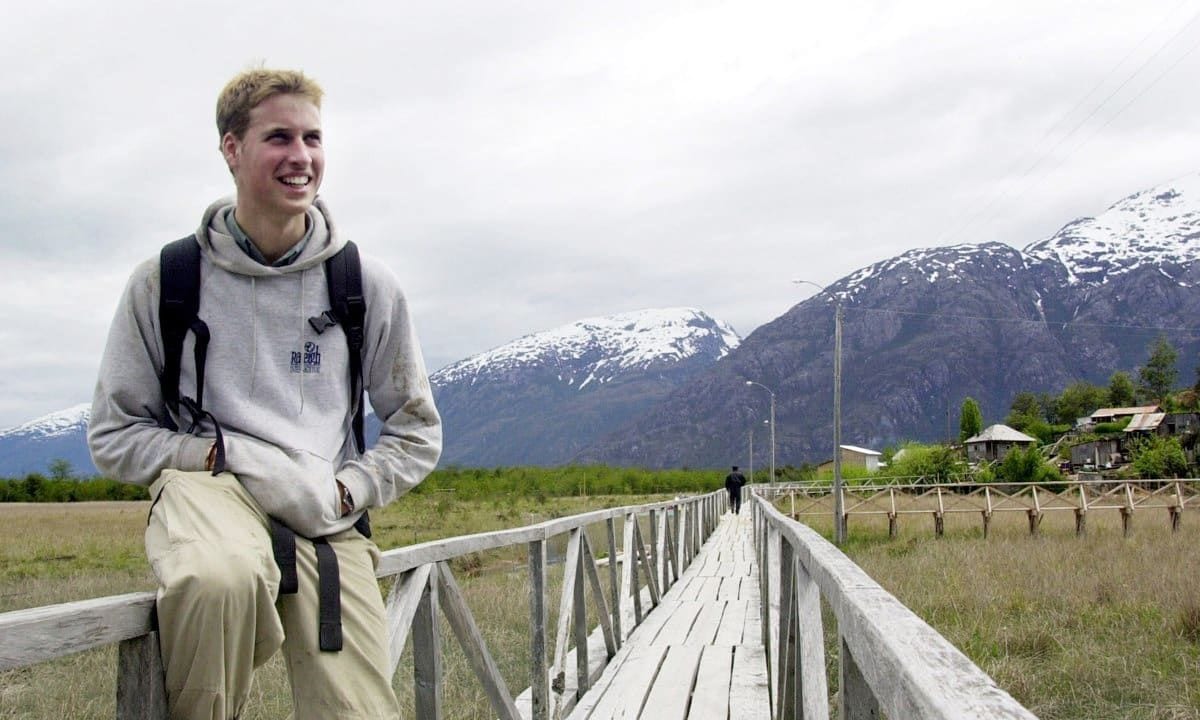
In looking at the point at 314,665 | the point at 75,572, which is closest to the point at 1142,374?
the point at 75,572

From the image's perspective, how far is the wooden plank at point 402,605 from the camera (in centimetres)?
262

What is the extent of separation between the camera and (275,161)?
206cm

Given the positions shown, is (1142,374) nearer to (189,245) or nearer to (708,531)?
(708,531)

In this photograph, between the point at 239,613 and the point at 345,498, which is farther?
the point at 345,498

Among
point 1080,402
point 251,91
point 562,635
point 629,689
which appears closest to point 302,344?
point 251,91

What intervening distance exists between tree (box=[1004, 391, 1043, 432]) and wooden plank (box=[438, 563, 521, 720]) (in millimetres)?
133081

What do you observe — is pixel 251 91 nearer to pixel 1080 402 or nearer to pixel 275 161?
pixel 275 161

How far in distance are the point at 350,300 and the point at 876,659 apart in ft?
4.10

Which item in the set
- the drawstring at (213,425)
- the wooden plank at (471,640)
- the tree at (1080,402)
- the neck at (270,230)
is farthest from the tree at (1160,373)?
the drawstring at (213,425)

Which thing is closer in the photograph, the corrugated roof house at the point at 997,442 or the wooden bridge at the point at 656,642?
the wooden bridge at the point at 656,642

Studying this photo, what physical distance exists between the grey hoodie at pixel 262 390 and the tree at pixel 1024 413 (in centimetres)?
13460

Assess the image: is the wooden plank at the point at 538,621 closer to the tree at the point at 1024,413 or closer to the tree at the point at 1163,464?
the tree at the point at 1163,464

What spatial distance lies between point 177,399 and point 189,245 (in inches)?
12.1

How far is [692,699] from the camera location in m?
5.56
